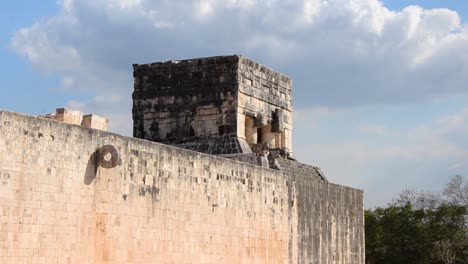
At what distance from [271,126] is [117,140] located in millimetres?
7253

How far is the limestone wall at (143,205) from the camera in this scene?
11.1 m

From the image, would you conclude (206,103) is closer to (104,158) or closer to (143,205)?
(143,205)

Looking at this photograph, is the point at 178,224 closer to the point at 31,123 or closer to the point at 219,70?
the point at 31,123

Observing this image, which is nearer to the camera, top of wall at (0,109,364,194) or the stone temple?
top of wall at (0,109,364,194)

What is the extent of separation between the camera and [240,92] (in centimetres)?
1828

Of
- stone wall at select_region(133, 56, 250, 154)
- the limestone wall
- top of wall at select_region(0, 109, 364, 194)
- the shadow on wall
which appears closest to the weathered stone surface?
stone wall at select_region(133, 56, 250, 154)

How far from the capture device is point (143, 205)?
13180 millimetres

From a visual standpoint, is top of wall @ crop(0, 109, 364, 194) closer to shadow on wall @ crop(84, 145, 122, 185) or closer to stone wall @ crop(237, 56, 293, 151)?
shadow on wall @ crop(84, 145, 122, 185)

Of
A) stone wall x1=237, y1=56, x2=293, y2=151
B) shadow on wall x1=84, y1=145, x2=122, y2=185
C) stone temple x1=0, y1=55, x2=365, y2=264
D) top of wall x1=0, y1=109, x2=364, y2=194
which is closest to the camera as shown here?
top of wall x1=0, y1=109, x2=364, y2=194

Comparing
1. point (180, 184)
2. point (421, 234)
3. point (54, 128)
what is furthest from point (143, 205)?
point (421, 234)

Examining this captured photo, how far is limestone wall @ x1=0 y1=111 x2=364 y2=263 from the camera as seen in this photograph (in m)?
11.1

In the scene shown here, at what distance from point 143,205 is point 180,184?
3.34 feet

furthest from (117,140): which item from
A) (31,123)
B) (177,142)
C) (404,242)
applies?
(404,242)

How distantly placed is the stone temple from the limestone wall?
0.02 m
